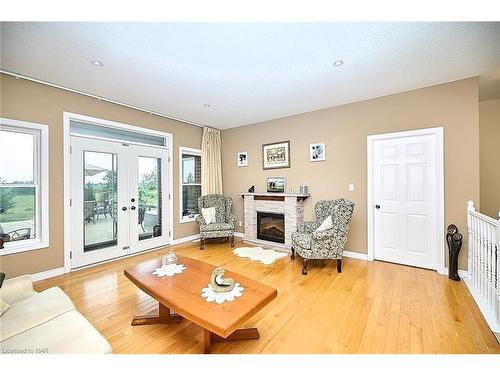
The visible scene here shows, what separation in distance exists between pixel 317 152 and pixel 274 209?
1411 mm

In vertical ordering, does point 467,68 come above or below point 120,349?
above

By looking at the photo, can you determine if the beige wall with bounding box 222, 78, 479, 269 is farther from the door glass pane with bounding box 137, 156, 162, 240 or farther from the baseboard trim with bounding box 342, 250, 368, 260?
the door glass pane with bounding box 137, 156, 162, 240

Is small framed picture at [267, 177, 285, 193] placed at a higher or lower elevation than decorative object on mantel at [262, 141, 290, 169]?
lower

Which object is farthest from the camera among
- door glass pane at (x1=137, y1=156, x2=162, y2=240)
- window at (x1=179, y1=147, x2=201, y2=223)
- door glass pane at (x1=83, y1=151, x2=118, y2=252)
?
window at (x1=179, y1=147, x2=201, y2=223)

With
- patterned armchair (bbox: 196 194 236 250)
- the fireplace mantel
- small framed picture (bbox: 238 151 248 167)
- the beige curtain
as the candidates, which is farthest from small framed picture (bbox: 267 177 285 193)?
the beige curtain

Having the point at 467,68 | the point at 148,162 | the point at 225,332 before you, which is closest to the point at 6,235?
the point at 148,162

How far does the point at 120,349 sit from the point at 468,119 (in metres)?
4.61

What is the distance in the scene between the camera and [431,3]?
1.20 metres

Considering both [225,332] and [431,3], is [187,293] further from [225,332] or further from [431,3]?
[431,3]

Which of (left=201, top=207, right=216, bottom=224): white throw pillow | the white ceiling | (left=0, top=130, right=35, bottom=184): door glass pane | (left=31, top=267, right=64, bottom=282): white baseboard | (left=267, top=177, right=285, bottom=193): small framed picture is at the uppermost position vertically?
the white ceiling

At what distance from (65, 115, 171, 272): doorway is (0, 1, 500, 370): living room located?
3 centimetres

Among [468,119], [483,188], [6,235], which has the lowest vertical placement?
[6,235]

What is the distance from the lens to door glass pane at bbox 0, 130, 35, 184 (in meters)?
2.66

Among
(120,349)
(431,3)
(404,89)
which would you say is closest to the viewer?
(431,3)
